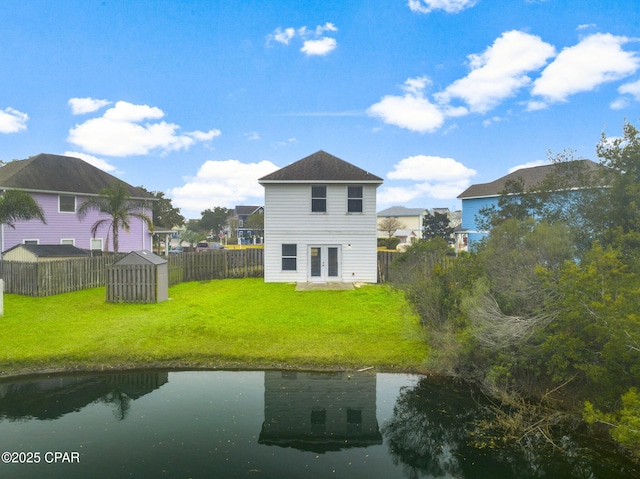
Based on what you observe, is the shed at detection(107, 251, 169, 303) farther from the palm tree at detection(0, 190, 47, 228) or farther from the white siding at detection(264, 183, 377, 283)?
the palm tree at detection(0, 190, 47, 228)

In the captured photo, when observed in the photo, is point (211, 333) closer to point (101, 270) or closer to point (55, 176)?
point (101, 270)

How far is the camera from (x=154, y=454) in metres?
6.29

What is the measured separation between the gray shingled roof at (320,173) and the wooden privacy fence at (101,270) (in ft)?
14.5

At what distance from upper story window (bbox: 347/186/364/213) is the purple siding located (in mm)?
18983

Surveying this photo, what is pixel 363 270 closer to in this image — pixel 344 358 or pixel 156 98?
pixel 344 358

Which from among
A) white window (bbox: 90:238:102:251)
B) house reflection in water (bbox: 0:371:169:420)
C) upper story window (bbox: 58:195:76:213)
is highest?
upper story window (bbox: 58:195:76:213)

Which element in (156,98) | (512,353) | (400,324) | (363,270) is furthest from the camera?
(156,98)

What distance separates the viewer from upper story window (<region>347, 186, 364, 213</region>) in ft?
68.0

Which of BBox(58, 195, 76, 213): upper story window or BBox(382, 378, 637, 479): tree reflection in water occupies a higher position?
BBox(58, 195, 76, 213): upper story window

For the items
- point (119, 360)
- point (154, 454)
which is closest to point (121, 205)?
point (119, 360)

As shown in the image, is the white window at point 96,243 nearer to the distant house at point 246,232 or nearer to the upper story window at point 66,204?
the upper story window at point 66,204

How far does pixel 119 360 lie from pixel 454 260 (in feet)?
29.5

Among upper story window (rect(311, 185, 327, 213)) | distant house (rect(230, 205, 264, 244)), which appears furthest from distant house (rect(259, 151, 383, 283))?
distant house (rect(230, 205, 264, 244))

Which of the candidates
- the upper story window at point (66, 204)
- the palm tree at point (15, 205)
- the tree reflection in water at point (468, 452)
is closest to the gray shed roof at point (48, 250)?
the palm tree at point (15, 205)
